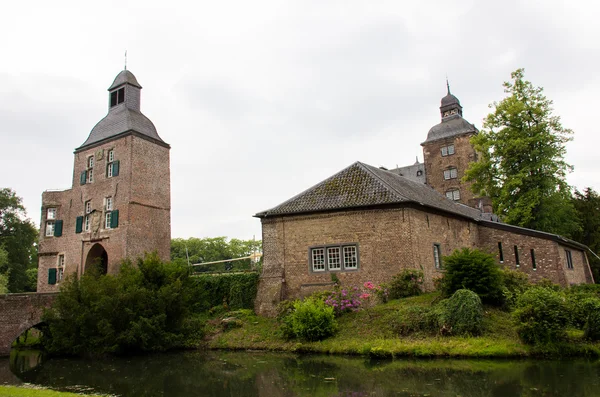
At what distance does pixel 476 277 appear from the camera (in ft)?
57.2

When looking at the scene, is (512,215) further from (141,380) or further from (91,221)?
(91,221)

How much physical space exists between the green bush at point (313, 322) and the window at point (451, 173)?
35650 millimetres

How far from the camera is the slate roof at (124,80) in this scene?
34125mm

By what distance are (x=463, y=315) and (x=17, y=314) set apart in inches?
766

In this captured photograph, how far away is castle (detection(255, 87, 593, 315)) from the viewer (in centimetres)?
2111

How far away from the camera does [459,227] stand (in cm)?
2600

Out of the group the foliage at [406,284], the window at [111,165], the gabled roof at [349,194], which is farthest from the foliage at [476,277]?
the window at [111,165]

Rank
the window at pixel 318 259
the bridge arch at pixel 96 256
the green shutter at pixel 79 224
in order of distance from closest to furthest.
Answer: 1. the window at pixel 318 259
2. the bridge arch at pixel 96 256
3. the green shutter at pixel 79 224

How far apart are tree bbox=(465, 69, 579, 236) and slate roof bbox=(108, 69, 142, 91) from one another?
2461 centimetres

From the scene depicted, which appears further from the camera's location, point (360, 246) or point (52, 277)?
point (52, 277)

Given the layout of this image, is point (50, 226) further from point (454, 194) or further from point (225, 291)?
point (454, 194)

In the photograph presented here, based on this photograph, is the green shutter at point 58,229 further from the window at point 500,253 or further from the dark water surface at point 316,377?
the window at point 500,253

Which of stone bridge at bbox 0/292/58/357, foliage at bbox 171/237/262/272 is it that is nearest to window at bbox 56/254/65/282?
stone bridge at bbox 0/292/58/357

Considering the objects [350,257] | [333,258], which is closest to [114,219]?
[333,258]
